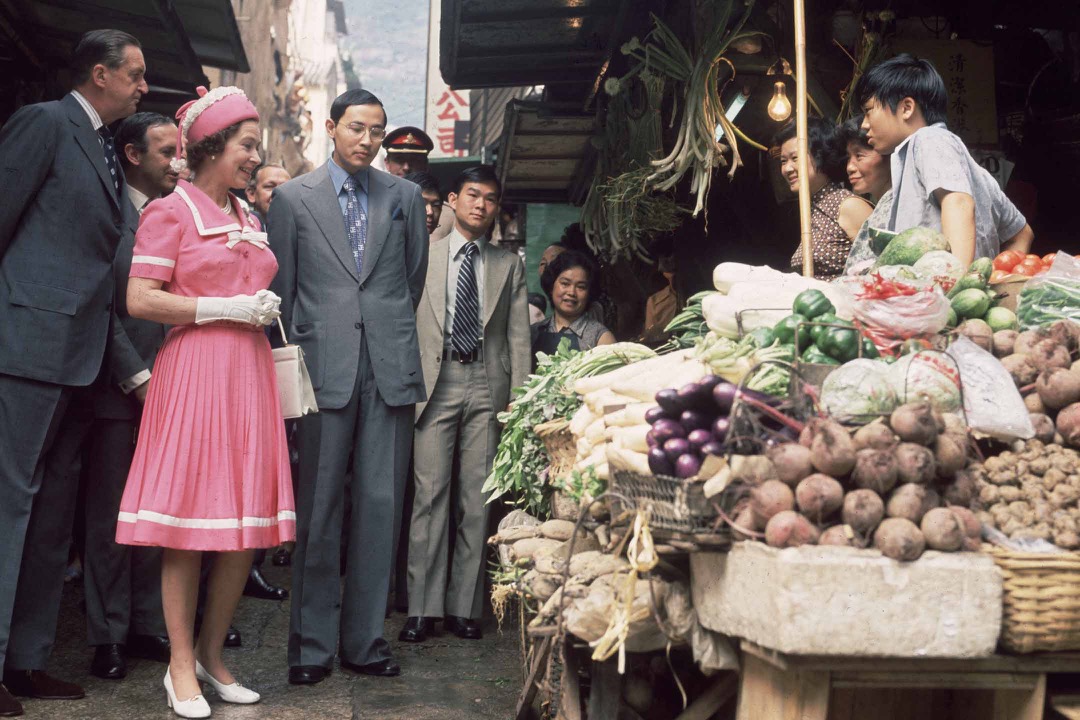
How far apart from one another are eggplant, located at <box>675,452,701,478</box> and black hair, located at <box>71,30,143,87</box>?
9.92 ft

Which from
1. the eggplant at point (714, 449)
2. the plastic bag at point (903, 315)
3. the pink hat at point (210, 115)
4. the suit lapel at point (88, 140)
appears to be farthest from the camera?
the suit lapel at point (88, 140)

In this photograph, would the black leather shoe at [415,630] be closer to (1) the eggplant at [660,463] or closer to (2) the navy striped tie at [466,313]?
(2) the navy striped tie at [466,313]

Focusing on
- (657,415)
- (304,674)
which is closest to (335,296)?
(304,674)

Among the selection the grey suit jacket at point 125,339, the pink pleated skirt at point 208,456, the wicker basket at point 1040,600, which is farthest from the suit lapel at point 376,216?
the wicker basket at point 1040,600

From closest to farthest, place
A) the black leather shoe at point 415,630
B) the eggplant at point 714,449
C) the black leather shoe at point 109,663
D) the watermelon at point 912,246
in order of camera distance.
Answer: the eggplant at point 714,449 → the watermelon at point 912,246 → the black leather shoe at point 109,663 → the black leather shoe at point 415,630

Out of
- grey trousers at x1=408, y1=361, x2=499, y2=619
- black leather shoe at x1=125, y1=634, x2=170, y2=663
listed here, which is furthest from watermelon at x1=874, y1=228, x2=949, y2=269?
black leather shoe at x1=125, y1=634, x2=170, y2=663

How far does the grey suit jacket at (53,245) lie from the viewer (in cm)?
436

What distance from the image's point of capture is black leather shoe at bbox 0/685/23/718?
4086 millimetres

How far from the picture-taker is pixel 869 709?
3.22 meters

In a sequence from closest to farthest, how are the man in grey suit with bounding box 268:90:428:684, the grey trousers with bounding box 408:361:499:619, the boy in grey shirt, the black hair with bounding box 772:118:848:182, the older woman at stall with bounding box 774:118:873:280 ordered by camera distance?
1. the boy in grey shirt
2. the man in grey suit with bounding box 268:90:428:684
3. the older woman at stall with bounding box 774:118:873:280
4. the black hair with bounding box 772:118:848:182
5. the grey trousers with bounding box 408:361:499:619

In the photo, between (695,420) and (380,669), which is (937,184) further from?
(380,669)

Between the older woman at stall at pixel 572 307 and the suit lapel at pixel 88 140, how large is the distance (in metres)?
2.81

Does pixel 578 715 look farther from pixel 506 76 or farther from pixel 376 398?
pixel 506 76

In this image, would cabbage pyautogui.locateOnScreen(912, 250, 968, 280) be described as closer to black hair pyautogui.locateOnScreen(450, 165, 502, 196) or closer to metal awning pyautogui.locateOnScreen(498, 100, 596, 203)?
black hair pyautogui.locateOnScreen(450, 165, 502, 196)
